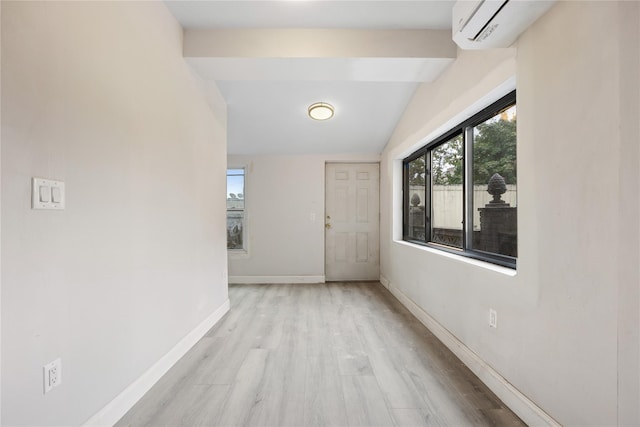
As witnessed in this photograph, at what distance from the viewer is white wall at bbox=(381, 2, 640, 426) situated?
1022 millimetres

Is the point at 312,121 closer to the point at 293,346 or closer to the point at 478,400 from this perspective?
the point at 293,346

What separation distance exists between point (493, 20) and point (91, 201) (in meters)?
2.01

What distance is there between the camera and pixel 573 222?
1.22 metres

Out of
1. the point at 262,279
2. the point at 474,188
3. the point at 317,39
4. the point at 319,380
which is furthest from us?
the point at 262,279

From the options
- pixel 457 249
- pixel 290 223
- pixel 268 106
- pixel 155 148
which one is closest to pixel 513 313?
pixel 457 249

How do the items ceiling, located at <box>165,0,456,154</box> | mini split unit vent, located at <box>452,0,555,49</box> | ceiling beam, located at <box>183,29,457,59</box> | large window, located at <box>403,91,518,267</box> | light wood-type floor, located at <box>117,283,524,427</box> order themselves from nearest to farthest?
mini split unit vent, located at <box>452,0,555,49</box> → light wood-type floor, located at <box>117,283,524,427</box> → large window, located at <box>403,91,518,267</box> → ceiling, located at <box>165,0,456,154</box> → ceiling beam, located at <box>183,29,457,59</box>

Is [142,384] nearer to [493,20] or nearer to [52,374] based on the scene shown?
[52,374]

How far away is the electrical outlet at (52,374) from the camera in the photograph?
1.10m

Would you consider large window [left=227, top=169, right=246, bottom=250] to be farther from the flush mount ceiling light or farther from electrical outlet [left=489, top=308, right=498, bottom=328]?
electrical outlet [left=489, top=308, right=498, bottom=328]

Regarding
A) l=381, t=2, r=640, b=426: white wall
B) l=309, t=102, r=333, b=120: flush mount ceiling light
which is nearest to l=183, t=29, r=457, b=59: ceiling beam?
l=381, t=2, r=640, b=426: white wall

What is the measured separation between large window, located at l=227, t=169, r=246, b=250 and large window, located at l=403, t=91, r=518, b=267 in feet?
8.59

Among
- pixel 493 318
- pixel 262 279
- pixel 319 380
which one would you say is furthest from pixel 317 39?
pixel 262 279

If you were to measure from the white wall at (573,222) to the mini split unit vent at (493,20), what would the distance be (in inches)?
2.5

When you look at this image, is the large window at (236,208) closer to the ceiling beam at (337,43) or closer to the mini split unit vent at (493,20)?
the ceiling beam at (337,43)
